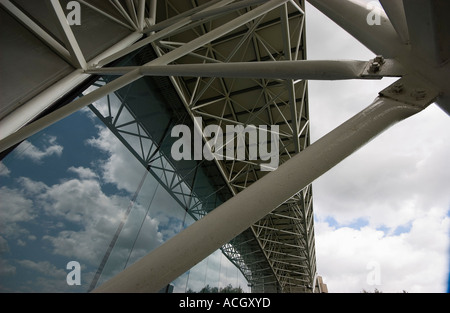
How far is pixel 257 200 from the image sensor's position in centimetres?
137

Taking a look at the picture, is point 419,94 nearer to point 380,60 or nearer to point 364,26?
point 380,60

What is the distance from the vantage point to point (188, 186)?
8.72m

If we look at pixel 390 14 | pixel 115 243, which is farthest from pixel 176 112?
pixel 390 14

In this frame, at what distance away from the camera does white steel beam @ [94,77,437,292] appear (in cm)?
122

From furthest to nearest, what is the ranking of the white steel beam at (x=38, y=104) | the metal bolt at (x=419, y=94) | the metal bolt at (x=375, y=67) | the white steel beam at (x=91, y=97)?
the white steel beam at (x=38, y=104)
the white steel beam at (x=91, y=97)
the metal bolt at (x=375, y=67)
the metal bolt at (x=419, y=94)

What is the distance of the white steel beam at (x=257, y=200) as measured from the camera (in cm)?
122

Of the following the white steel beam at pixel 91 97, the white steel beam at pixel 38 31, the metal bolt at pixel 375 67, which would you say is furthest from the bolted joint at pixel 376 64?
the white steel beam at pixel 38 31

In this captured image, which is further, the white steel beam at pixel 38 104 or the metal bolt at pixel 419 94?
the white steel beam at pixel 38 104

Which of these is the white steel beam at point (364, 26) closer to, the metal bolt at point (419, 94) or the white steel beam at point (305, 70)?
the white steel beam at point (305, 70)

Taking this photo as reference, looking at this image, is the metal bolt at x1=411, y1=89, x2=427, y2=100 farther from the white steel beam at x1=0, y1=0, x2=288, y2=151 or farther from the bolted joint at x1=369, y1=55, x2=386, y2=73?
the white steel beam at x1=0, y1=0, x2=288, y2=151

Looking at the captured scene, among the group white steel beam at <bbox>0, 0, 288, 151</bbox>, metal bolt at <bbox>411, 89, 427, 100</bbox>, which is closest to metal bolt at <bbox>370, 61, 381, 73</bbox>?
metal bolt at <bbox>411, 89, 427, 100</bbox>

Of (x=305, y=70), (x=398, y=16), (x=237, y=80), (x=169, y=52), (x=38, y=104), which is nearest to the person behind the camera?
(x=398, y=16)

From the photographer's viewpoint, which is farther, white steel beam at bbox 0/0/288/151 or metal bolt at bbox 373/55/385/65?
white steel beam at bbox 0/0/288/151

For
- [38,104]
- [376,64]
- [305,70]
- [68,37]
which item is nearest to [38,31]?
[68,37]
